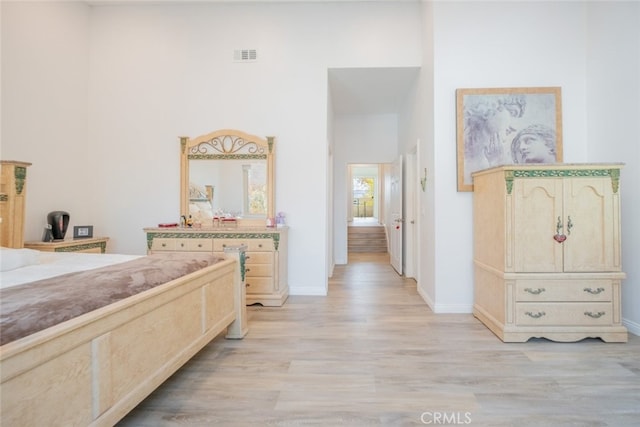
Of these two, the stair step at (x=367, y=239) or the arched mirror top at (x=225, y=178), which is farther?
the stair step at (x=367, y=239)

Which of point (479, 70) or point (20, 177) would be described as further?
point (479, 70)

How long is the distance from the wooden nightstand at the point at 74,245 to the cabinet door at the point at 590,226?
4.90 meters

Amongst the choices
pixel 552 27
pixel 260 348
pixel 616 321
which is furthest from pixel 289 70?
pixel 616 321

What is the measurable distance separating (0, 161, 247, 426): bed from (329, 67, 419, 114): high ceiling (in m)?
3.39

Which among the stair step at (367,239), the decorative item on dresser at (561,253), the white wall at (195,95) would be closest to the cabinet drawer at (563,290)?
the decorative item on dresser at (561,253)

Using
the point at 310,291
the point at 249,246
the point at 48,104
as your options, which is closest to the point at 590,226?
the point at 310,291

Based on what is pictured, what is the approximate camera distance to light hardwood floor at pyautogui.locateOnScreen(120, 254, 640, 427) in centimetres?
185

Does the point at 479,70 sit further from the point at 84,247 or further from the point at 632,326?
the point at 84,247

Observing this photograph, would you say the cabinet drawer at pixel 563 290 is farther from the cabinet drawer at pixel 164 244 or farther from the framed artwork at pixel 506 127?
the cabinet drawer at pixel 164 244

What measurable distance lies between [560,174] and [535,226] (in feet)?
1.57

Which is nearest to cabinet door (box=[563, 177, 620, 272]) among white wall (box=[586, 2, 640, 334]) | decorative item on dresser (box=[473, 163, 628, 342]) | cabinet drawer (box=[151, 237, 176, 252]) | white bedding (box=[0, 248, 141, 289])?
decorative item on dresser (box=[473, 163, 628, 342])

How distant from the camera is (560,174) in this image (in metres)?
2.87

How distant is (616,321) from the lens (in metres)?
2.87

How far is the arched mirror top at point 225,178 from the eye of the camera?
14.6ft
